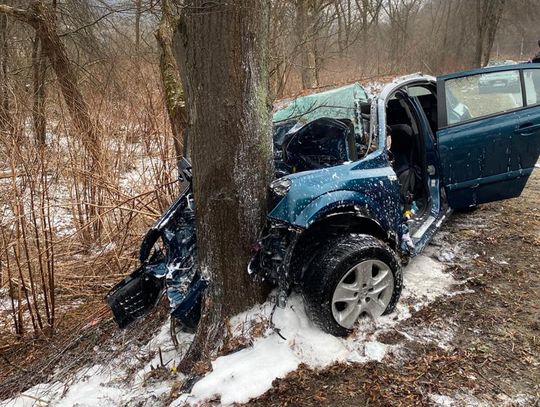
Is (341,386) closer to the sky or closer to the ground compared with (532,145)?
closer to the ground

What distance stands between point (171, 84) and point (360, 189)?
4.17m

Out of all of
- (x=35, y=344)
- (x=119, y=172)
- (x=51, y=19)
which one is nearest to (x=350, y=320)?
(x=35, y=344)

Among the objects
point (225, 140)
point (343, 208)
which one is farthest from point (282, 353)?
point (225, 140)

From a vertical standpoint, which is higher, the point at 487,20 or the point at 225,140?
the point at 487,20

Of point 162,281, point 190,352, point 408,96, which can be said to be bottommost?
point 190,352

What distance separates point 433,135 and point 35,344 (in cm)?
428

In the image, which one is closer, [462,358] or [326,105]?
[462,358]

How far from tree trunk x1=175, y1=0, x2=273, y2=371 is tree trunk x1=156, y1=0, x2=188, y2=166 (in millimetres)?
2816

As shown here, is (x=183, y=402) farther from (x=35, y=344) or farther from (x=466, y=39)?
(x=466, y=39)

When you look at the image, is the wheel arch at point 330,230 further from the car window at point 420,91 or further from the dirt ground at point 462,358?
the car window at point 420,91

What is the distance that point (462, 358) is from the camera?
272cm

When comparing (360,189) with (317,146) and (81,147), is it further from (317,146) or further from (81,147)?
(81,147)

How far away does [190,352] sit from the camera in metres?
2.92

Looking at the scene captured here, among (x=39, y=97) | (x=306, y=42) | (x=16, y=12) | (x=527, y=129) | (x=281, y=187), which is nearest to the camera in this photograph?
(x=281, y=187)
